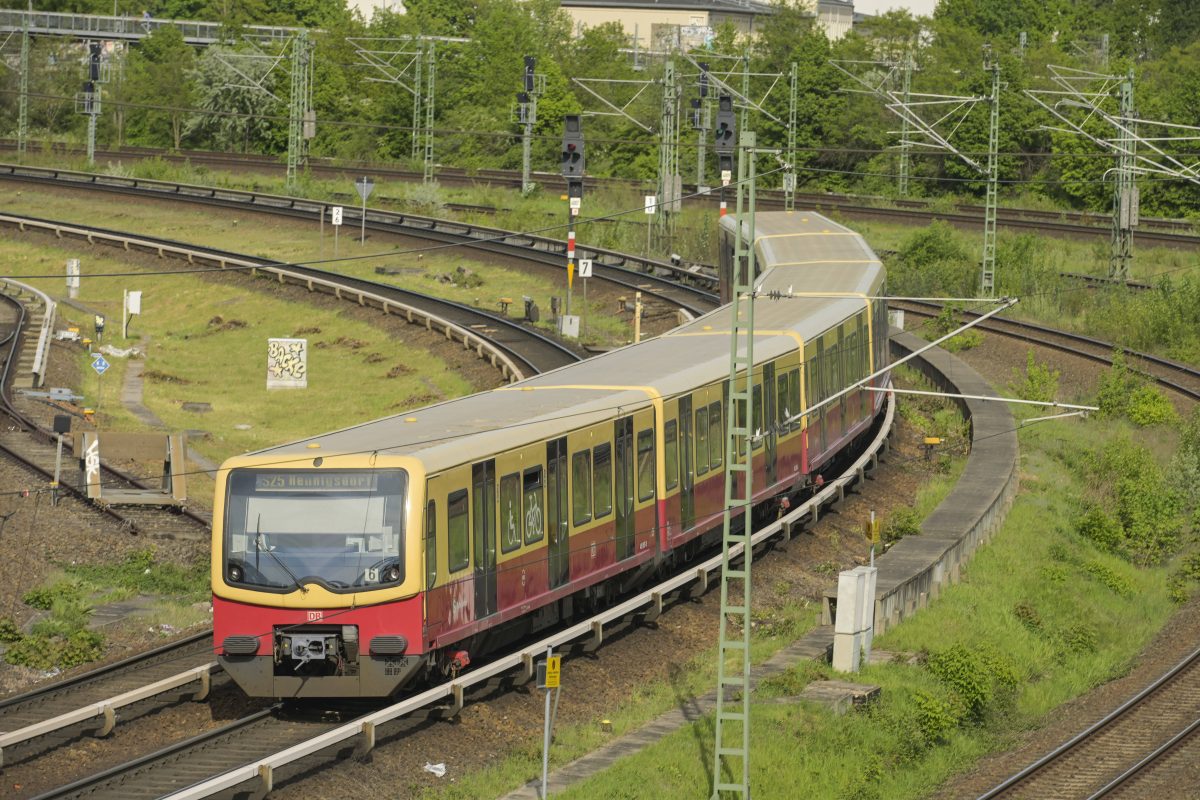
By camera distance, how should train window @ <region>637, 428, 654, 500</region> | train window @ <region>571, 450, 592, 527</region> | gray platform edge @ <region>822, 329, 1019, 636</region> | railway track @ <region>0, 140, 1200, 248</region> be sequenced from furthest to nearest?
railway track @ <region>0, 140, 1200, 248</region>, gray platform edge @ <region>822, 329, 1019, 636</region>, train window @ <region>637, 428, 654, 500</region>, train window @ <region>571, 450, 592, 527</region>

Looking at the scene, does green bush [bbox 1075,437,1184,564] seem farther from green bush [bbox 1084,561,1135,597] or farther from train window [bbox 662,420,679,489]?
train window [bbox 662,420,679,489]

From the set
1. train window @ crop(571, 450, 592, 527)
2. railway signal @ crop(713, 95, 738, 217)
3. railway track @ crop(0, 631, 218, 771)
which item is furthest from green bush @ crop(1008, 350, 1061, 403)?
railway track @ crop(0, 631, 218, 771)

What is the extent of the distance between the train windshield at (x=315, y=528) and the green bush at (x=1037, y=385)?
25.9 meters

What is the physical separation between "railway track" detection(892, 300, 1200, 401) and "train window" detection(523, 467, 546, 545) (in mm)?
25426

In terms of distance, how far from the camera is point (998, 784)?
19500 millimetres

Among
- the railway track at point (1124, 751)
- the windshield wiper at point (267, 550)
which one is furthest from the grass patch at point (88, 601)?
the railway track at point (1124, 751)

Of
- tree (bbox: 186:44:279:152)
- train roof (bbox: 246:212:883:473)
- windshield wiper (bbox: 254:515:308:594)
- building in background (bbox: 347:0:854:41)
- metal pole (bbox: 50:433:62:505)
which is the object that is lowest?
metal pole (bbox: 50:433:62:505)

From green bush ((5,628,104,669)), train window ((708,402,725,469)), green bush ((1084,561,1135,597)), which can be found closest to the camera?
green bush ((5,628,104,669))

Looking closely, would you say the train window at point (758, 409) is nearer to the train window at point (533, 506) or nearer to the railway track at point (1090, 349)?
the train window at point (533, 506)

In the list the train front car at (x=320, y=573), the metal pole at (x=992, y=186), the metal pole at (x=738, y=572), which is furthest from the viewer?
the metal pole at (x=992, y=186)

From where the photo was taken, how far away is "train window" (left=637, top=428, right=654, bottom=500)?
23281 mm

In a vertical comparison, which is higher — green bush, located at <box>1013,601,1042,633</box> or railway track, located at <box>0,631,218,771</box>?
railway track, located at <box>0,631,218,771</box>

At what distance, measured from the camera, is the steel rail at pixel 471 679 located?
53.3ft

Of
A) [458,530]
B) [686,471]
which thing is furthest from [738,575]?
[686,471]
